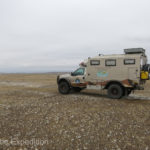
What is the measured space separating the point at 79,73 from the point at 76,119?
18.7 feet

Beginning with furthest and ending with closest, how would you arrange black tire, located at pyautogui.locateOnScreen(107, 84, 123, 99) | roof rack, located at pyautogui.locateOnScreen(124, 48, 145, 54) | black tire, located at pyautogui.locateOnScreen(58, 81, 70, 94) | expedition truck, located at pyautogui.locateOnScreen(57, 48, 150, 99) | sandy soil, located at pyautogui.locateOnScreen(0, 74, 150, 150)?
black tire, located at pyautogui.locateOnScreen(58, 81, 70, 94) < black tire, located at pyautogui.locateOnScreen(107, 84, 123, 99) < roof rack, located at pyautogui.locateOnScreen(124, 48, 145, 54) < expedition truck, located at pyautogui.locateOnScreen(57, 48, 150, 99) < sandy soil, located at pyautogui.locateOnScreen(0, 74, 150, 150)

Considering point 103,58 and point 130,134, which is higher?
point 103,58

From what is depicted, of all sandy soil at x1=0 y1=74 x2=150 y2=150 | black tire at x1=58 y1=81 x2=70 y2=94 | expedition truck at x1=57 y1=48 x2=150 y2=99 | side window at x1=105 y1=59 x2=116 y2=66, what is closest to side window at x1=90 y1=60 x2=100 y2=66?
expedition truck at x1=57 y1=48 x2=150 y2=99

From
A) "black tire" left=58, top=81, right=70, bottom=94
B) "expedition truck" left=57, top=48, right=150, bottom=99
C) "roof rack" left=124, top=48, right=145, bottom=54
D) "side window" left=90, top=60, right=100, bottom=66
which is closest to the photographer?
"expedition truck" left=57, top=48, right=150, bottom=99

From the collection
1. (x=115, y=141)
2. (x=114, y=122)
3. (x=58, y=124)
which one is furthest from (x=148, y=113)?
(x=58, y=124)

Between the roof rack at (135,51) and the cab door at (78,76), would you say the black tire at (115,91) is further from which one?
the roof rack at (135,51)

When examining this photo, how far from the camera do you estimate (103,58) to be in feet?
31.8

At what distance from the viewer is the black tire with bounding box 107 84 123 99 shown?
30.6 feet

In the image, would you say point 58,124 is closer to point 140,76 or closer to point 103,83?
point 103,83

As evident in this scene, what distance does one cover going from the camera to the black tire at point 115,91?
9.31m

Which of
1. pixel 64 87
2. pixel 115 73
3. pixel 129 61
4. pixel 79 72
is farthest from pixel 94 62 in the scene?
pixel 64 87

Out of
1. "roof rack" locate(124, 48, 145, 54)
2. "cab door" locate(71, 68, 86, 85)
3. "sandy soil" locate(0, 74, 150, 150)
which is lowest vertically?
"sandy soil" locate(0, 74, 150, 150)

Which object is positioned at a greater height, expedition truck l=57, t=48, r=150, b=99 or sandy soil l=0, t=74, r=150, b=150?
expedition truck l=57, t=48, r=150, b=99

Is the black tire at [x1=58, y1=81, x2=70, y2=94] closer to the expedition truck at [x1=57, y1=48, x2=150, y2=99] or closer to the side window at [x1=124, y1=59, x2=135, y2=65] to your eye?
the expedition truck at [x1=57, y1=48, x2=150, y2=99]
